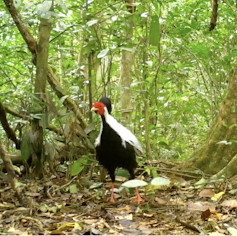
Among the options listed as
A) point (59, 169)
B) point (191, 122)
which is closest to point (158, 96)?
point (59, 169)

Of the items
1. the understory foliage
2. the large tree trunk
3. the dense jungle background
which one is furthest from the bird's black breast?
the large tree trunk

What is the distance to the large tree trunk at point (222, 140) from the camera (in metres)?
3.83

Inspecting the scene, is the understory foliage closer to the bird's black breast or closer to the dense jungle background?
the dense jungle background

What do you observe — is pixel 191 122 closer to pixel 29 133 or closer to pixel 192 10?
pixel 192 10

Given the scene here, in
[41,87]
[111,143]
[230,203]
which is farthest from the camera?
[41,87]

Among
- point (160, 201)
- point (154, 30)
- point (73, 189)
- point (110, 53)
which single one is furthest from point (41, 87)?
point (160, 201)

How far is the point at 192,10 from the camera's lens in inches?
198

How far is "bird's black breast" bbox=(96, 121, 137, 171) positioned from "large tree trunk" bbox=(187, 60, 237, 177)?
85 centimetres

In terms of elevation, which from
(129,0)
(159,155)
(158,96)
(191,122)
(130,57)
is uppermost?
(129,0)

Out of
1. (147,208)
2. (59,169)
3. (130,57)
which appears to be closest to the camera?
(147,208)

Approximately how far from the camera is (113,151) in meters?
3.71

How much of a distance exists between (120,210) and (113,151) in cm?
74

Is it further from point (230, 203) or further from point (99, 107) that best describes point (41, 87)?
point (230, 203)

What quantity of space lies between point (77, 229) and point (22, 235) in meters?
0.38
